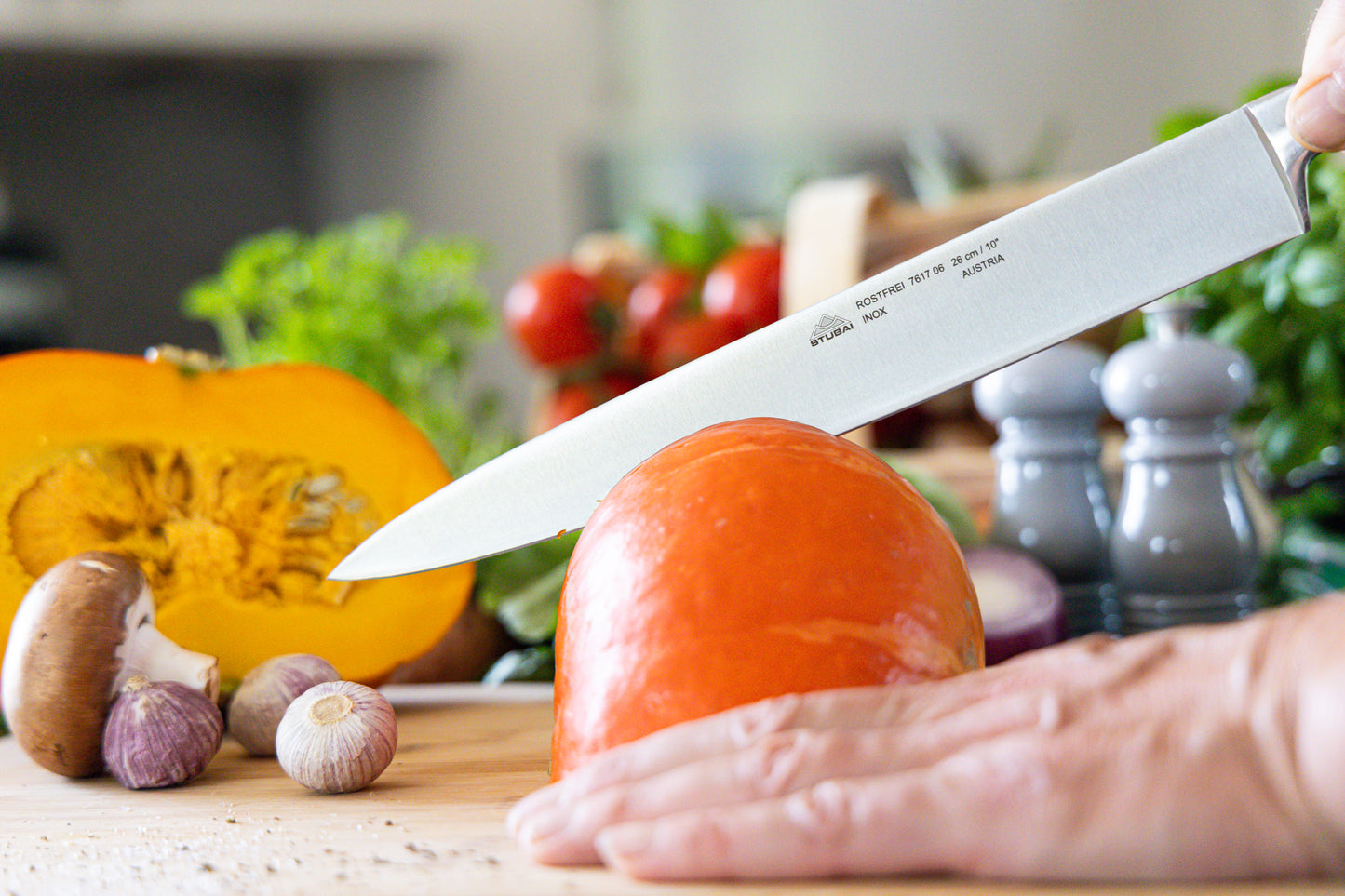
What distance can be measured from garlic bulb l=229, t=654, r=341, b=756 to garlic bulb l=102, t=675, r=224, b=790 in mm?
47

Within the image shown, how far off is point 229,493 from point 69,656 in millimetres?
209

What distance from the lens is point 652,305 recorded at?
1.95m

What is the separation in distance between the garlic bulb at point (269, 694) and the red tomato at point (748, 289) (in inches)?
42.1

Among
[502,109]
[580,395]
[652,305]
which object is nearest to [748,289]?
[652,305]

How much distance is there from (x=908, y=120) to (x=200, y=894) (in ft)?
14.2

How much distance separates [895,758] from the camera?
491 mm

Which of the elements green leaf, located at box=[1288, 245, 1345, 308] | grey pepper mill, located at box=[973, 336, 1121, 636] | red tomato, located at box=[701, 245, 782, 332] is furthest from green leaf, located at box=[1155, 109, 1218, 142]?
red tomato, located at box=[701, 245, 782, 332]

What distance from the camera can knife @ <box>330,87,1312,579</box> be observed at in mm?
773

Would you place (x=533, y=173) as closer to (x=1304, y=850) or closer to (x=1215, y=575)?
(x=1215, y=575)

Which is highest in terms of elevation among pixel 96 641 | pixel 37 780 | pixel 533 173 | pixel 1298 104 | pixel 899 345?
pixel 533 173

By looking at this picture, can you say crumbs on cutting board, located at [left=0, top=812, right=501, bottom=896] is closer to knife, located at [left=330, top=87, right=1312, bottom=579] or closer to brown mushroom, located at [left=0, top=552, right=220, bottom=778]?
brown mushroom, located at [left=0, top=552, right=220, bottom=778]

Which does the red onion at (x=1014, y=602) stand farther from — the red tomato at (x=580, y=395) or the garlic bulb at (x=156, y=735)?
the red tomato at (x=580, y=395)

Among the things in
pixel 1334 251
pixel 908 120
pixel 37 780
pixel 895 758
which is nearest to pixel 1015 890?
pixel 895 758

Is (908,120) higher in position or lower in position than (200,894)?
higher
